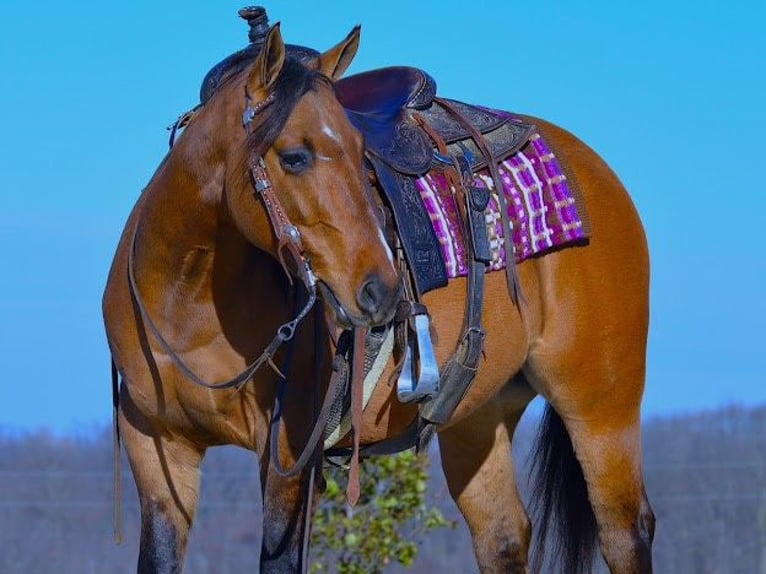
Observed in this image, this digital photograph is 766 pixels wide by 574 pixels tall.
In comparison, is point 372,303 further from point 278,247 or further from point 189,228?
point 189,228

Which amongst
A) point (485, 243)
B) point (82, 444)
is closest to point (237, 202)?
point (485, 243)

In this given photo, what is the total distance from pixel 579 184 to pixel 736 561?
677cm

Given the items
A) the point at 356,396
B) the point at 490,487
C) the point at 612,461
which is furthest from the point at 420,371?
the point at 490,487

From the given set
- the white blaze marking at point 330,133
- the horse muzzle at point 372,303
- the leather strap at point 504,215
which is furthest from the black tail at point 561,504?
the white blaze marking at point 330,133

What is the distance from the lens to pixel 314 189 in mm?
3896

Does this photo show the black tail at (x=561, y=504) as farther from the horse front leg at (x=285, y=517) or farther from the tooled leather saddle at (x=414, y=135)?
the horse front leg at (x=285, y=517)

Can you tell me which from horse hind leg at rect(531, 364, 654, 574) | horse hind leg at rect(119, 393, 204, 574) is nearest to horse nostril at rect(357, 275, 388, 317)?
horse hind leg at rect(119, 393, 204, 574)

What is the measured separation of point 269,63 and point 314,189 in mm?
398

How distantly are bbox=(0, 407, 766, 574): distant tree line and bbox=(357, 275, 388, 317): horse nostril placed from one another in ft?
23.9

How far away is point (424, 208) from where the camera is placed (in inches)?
187

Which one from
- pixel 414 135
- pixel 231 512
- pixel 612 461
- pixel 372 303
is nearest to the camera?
pixel 372 303

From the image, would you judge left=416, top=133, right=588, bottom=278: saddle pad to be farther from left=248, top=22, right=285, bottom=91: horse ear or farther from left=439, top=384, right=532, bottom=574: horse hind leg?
left=248, top=22, right=285, bottom=91: horse ear

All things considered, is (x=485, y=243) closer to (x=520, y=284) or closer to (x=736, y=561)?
(x=520, y=284)

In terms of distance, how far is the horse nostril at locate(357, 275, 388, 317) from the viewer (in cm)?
381
